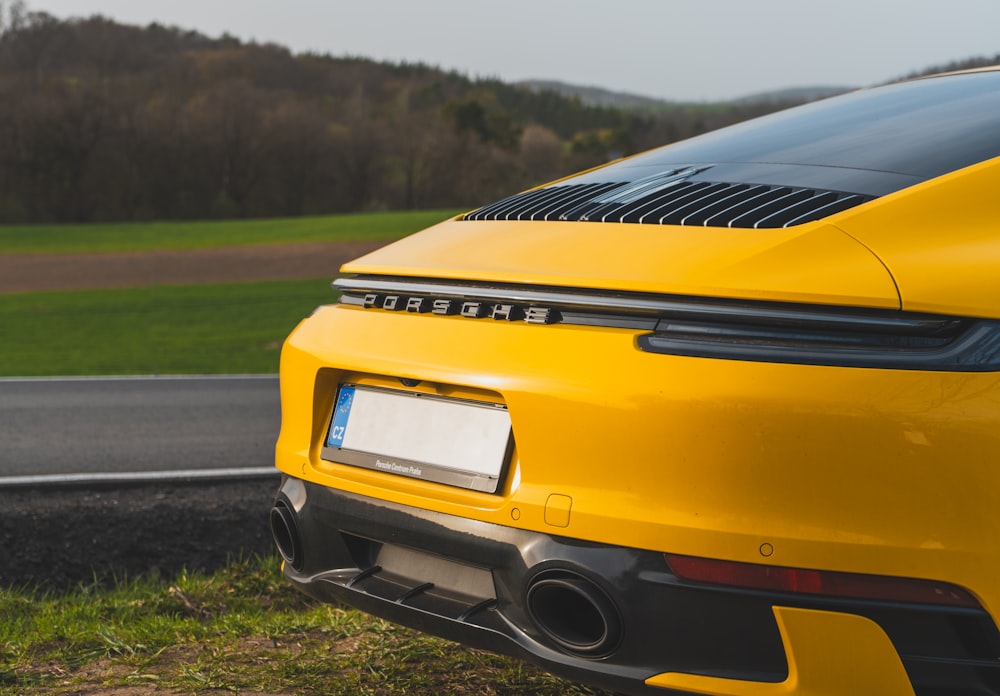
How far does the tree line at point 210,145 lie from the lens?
73250 mm

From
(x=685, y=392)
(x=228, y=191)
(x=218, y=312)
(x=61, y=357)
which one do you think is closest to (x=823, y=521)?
(x=685, y=392)

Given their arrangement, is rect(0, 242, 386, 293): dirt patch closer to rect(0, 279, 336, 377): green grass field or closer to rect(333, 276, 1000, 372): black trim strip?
rect(0, 279, 336, 377): green grass field

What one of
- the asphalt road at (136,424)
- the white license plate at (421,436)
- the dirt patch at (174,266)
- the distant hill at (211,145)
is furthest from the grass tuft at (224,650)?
the distant hill at (211,145)

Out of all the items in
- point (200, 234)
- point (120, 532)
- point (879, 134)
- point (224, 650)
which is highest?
point (879, 134)

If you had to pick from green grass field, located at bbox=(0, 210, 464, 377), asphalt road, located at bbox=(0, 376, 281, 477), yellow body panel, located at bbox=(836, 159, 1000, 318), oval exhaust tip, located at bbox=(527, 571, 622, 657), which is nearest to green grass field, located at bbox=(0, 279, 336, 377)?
green grass field, located at bbox=(0, 210, 464, 377)

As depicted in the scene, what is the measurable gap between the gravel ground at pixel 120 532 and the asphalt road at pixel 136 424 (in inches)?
32.1

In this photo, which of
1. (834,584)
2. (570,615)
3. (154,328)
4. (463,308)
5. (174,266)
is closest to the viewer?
(834,584)

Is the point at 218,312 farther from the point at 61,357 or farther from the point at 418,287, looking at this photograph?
the point at 418,287

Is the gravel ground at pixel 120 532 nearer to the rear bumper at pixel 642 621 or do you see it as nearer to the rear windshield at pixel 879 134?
the rear bumper at pixel 642 621

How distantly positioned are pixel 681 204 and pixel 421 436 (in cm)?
80

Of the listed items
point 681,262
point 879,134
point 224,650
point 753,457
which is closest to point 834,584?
point 753,457

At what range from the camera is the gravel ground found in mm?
4461

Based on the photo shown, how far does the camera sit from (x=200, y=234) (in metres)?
54.5

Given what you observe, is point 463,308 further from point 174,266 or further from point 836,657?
point 174,266
